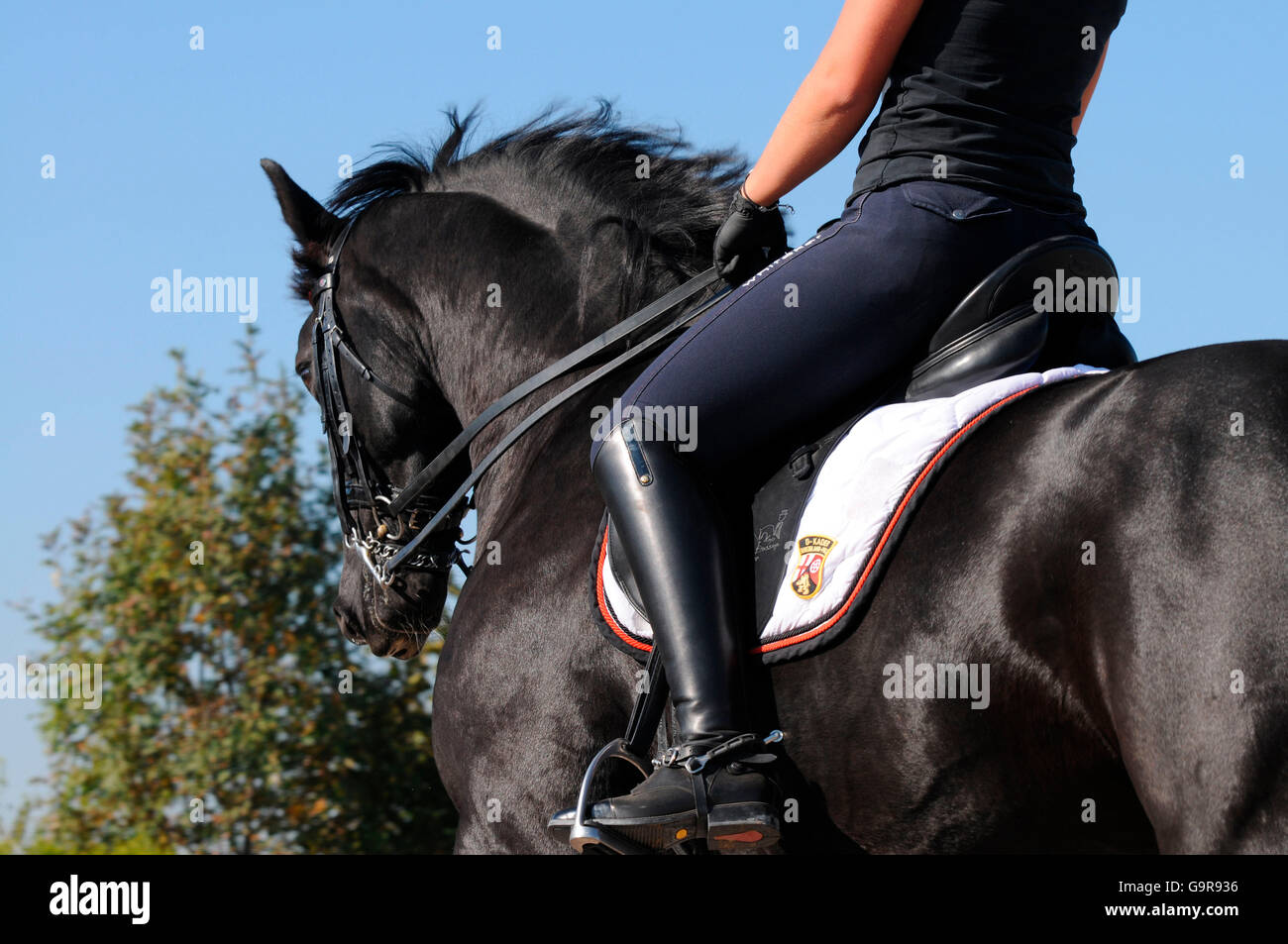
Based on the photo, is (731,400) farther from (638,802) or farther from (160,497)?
(160,497)

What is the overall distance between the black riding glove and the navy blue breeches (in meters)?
0.30

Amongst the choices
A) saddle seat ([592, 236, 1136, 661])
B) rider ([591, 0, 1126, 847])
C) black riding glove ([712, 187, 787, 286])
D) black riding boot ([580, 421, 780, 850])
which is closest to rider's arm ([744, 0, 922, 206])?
rider ([591, 0, 1126, 847])

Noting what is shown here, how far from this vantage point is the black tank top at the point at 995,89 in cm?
305

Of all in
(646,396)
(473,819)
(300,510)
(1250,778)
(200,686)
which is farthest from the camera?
(300,510)

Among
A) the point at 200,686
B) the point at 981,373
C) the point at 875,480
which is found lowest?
the point at 200,686

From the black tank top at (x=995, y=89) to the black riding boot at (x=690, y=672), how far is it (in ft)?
3.17

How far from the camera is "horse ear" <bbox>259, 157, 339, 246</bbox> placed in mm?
4895

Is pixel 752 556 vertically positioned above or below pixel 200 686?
above

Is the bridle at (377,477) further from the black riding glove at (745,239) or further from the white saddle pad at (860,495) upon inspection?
the white saddle pad at (860,495)

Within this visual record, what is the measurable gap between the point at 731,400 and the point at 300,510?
8.28m

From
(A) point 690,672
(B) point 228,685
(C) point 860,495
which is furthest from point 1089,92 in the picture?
(B) point 228,685

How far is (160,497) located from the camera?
34.9ft

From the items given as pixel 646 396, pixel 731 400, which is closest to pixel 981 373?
pixel 731 400

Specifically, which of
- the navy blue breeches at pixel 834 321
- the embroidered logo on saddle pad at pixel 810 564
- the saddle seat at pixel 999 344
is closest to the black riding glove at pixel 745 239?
the navy blue breeches at pixel 834 321
